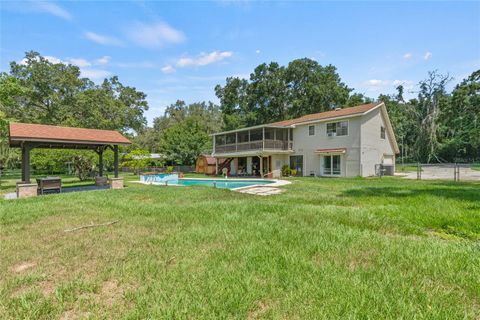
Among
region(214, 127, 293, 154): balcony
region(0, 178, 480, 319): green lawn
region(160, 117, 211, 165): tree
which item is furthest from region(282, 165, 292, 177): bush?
region(0, 178, 480, 319): green lawn

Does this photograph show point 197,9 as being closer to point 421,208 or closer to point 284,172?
point 421,208

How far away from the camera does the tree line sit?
108 feet

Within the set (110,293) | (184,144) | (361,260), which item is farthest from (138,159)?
(361,260)

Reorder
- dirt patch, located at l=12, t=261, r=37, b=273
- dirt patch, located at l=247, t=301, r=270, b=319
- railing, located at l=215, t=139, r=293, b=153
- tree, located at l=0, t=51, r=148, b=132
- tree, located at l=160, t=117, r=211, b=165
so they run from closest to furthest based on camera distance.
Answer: dirt patch, located at l=247, t=301, r=270, b=319 < dirt patch, located at l=12, t=261, r=37, b=273 < railing, located at l=215, t=139, r=293, b=153 < tree, located at l=0, t=51, r=148, b=132 < tree, located at l=160, t=117, r=211, b=165

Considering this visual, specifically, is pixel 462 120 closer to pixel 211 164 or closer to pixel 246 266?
pixel 211 164

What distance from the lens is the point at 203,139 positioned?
37125mm

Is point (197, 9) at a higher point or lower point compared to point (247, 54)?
lower

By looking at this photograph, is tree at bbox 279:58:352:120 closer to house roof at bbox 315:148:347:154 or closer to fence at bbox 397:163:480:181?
fence at bbox 397:163:480:181

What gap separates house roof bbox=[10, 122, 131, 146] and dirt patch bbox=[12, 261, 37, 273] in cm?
1021

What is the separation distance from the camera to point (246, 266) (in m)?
3.43

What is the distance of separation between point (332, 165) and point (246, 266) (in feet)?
66.0

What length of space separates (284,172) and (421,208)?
1728cm

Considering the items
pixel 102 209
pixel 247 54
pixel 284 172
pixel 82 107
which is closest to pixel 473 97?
pixel 284 172

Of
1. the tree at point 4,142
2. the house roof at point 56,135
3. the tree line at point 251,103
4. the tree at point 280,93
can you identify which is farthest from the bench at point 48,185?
the tree at point 280,93
